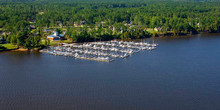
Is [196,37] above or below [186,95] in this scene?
above

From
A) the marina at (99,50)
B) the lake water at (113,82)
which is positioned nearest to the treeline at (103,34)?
the marina at (99,50)

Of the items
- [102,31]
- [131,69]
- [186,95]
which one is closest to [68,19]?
[102,31]

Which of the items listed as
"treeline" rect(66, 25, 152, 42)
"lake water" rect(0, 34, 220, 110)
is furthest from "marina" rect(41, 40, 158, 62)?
"treeline" rect(66, 25, 152, 42)

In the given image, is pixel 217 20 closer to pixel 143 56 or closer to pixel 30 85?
pixel 143 56

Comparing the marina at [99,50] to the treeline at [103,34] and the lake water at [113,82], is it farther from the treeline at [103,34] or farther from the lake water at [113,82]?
the treeline at [103,34]

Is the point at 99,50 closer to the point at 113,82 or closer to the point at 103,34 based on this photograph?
the point at 103,34
